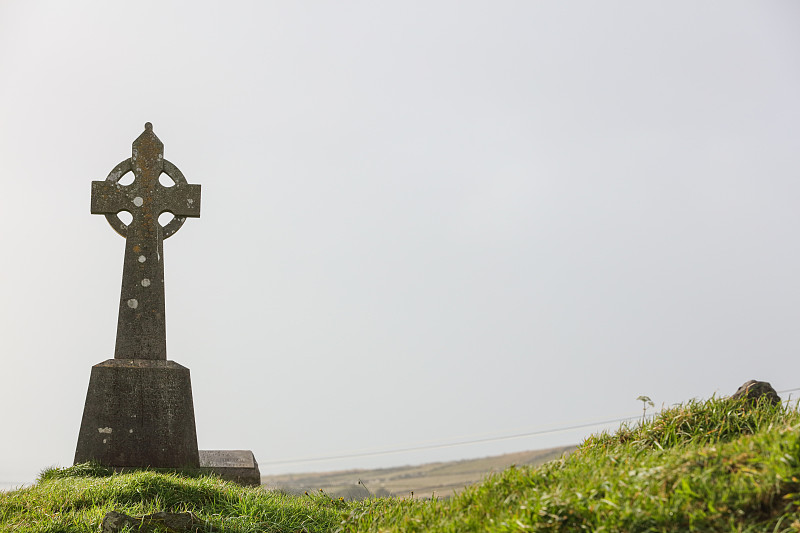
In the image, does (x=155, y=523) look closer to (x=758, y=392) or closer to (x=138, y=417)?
(x=138, y=417)

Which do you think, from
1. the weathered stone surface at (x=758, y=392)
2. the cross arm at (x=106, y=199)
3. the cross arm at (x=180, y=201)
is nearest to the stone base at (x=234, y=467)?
the cross arm at (x=180, y=201)

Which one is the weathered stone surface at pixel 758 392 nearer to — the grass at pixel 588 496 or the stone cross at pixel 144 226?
the grass at pixel 588 496

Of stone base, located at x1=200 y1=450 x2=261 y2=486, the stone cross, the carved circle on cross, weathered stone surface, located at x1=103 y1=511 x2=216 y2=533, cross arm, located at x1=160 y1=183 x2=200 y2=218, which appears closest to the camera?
weathered stone surface, located at x1=103 y1=511 x2=216 y2=533

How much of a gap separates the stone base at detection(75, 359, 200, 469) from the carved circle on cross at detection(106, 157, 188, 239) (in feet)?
5.21

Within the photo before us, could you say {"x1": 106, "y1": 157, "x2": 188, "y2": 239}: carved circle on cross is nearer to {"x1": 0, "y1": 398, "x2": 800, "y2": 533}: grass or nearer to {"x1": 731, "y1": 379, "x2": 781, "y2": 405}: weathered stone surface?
{"x1": 0, "y1": 398, "x2": 800, "y2": 533}: grass

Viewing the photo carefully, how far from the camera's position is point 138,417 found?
768 cm

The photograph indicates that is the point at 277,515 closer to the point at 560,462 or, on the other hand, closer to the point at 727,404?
the point at 560,462

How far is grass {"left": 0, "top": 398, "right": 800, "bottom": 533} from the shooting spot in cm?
331

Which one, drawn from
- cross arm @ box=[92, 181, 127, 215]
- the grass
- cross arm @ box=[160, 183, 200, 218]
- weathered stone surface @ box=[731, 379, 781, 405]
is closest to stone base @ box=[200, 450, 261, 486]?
the grass

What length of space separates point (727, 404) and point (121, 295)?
21.4ft

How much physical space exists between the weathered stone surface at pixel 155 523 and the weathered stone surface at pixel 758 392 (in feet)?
13.5

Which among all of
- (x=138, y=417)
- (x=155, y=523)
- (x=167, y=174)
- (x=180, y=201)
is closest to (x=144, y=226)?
(x=180, y=201)

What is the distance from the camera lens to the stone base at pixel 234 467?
7.84 m

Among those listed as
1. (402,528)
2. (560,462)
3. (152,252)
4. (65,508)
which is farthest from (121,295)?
(560,462)
